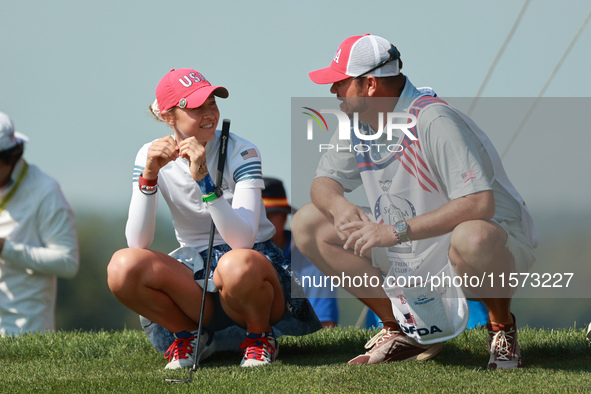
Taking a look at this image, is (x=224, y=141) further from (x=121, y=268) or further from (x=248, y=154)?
(x=121, y=268)

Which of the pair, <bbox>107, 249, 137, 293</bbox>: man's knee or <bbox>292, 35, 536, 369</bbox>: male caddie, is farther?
<bbox>107, 249, 137, 293</bbox>: man's knee

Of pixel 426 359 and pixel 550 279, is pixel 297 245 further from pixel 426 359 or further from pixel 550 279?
pixel 550 279

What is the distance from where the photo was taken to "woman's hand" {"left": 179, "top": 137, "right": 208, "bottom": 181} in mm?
3395

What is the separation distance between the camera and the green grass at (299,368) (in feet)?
10.1

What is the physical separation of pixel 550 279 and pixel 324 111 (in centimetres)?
128

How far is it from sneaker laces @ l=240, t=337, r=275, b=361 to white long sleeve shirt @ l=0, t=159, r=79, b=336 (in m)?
2.18

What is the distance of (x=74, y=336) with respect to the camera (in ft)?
14.9

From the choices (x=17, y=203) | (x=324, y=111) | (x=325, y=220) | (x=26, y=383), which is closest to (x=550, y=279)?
(x=325, y=220)

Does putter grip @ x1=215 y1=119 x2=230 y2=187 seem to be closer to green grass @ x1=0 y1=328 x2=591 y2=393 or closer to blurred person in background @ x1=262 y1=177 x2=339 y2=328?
blurred person in background @ x1=262 y1=177 x2=339 y2=328

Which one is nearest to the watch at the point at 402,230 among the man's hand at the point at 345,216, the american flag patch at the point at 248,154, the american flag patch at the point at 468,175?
the man's hand at the point at 345,216

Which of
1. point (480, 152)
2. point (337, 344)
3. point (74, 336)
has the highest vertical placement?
point (480, 152)

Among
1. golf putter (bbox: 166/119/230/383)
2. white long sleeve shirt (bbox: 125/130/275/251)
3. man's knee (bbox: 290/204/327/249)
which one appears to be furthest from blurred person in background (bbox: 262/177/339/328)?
golf putter (bbox: 166/119/230/383)

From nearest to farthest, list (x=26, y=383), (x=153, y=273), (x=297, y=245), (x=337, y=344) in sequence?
(x=26, y=383), (x=153, y=273), (x=297, y=245), (x=337, y=344)

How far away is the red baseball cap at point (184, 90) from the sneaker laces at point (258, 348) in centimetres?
109
